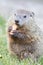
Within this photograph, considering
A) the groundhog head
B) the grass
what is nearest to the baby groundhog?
the groundhog head

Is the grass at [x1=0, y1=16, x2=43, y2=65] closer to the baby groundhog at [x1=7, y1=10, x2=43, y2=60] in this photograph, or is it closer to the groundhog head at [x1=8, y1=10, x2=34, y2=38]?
the baby groundhog at [x1=7, y1=10, x2=43, y2=60]

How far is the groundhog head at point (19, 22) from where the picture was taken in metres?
6.64

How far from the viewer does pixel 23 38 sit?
6754mm

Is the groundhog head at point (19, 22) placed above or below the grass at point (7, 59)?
above

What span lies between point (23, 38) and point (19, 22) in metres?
0.37

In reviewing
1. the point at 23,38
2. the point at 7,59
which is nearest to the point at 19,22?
the point at 23,38

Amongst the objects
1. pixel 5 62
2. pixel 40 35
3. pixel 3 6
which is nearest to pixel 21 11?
pixel 40 35

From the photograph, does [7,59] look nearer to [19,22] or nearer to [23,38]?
[23,38]

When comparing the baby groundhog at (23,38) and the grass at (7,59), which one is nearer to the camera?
the grass at (7,59)

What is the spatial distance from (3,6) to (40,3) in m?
1.36

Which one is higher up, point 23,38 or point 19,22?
point 19,22

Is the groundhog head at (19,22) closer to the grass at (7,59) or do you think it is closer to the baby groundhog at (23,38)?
the baby groundhog at (23,38)

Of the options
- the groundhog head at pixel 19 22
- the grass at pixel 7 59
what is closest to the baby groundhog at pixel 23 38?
the groundhog head at pixel 19 22

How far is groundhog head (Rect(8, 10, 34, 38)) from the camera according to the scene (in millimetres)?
6637
